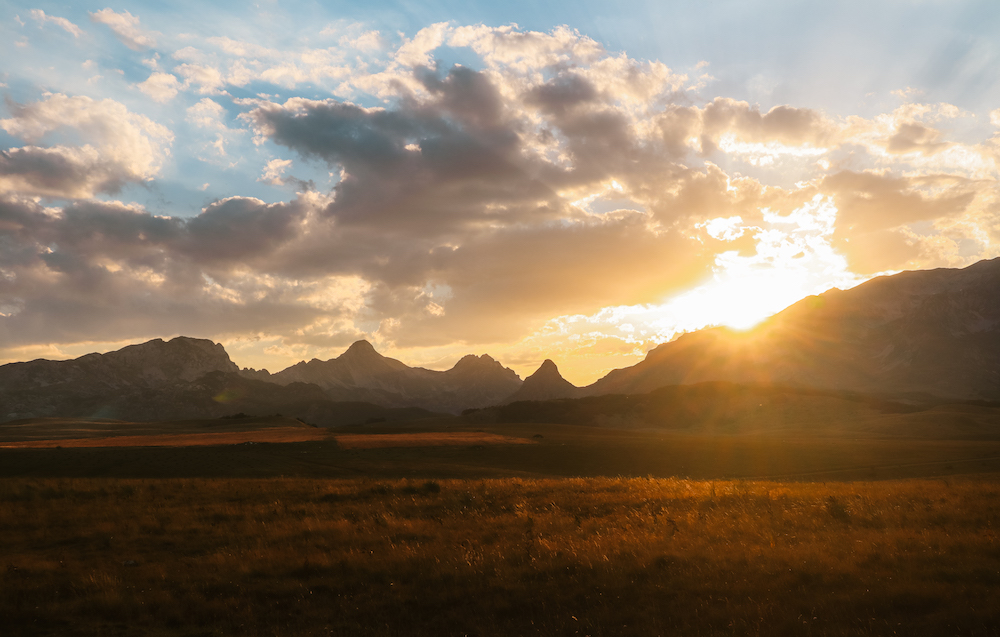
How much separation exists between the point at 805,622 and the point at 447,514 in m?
12.8

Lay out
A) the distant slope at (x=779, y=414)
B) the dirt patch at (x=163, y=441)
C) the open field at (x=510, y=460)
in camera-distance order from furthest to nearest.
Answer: the distant slope at (x=779, y=414)
the dirt patch at (x=163, y=441)
the open field at (x=510, y=460)

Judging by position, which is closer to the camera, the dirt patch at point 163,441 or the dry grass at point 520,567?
→ the dry grass at point 520,567

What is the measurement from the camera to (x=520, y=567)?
1298 centimetres

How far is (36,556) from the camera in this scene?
611 inches

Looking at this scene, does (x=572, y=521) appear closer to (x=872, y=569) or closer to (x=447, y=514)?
(x=447, y=514)

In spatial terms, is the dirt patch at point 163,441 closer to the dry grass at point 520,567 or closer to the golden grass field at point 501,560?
the golden grass field at point 501,560

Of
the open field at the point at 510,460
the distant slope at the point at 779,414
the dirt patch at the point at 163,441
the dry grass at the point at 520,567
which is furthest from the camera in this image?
the distant slope at the point at 779,414

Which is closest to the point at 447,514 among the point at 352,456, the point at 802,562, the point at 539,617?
the point at 539,617

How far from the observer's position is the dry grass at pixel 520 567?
33.3 ft

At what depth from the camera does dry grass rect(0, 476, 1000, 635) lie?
10164 millimetres

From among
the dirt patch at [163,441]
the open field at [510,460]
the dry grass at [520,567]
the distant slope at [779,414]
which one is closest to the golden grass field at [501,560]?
the dry grass at [520,567]

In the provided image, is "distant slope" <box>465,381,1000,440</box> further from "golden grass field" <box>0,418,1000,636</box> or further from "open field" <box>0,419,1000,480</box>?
"golden grass field" <box>0,418,1000,636</box>

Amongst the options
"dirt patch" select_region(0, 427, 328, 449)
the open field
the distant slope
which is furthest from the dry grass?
the distant slope

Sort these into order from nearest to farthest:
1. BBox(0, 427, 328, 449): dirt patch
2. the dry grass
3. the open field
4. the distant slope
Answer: the dry grass < the open field < BBox(0, 427, 328, 449): dirt patch < the distant slope
